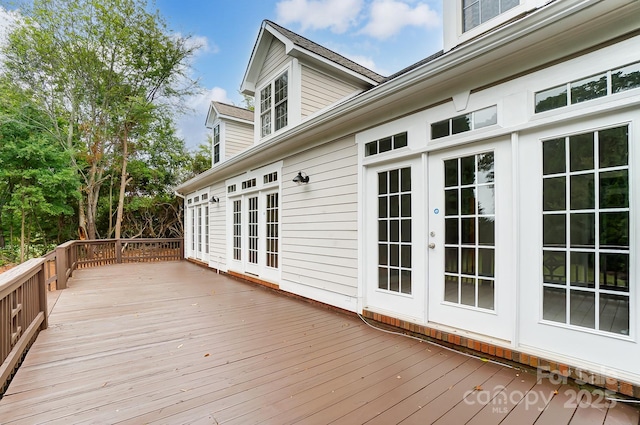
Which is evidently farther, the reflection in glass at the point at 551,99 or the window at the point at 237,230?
the window at the point at 237,230

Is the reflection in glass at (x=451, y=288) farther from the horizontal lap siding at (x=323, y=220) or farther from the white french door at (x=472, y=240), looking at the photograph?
the horizontal lap siding at (x=323, y=220)

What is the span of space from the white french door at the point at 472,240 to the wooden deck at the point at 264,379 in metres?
0.40

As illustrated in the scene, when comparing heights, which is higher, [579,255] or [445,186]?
[445,186]

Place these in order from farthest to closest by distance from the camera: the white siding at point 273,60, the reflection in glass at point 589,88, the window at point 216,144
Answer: the window at point 216,144 < the white siding at point 273,60 < the reflection in glass at point 589,88

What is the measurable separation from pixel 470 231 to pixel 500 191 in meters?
0.45

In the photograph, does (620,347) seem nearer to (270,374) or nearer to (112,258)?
(270,374)

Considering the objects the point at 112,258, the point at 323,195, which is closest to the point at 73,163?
the point at 112,258

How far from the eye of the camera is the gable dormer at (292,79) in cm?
567

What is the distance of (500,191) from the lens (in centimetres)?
255

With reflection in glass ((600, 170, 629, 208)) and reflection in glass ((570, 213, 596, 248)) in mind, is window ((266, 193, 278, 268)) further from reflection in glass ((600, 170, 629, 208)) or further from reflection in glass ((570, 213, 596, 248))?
reflection in glass ((600, 170, 629, 208))

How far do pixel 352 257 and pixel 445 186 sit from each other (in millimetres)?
1524

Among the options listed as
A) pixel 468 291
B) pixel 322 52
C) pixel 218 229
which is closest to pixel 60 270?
pixel 218 229

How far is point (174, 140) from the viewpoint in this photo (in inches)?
558

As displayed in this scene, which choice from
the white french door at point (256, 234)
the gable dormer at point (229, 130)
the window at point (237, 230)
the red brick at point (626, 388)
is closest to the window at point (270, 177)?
the white french door at point (256, 234)
